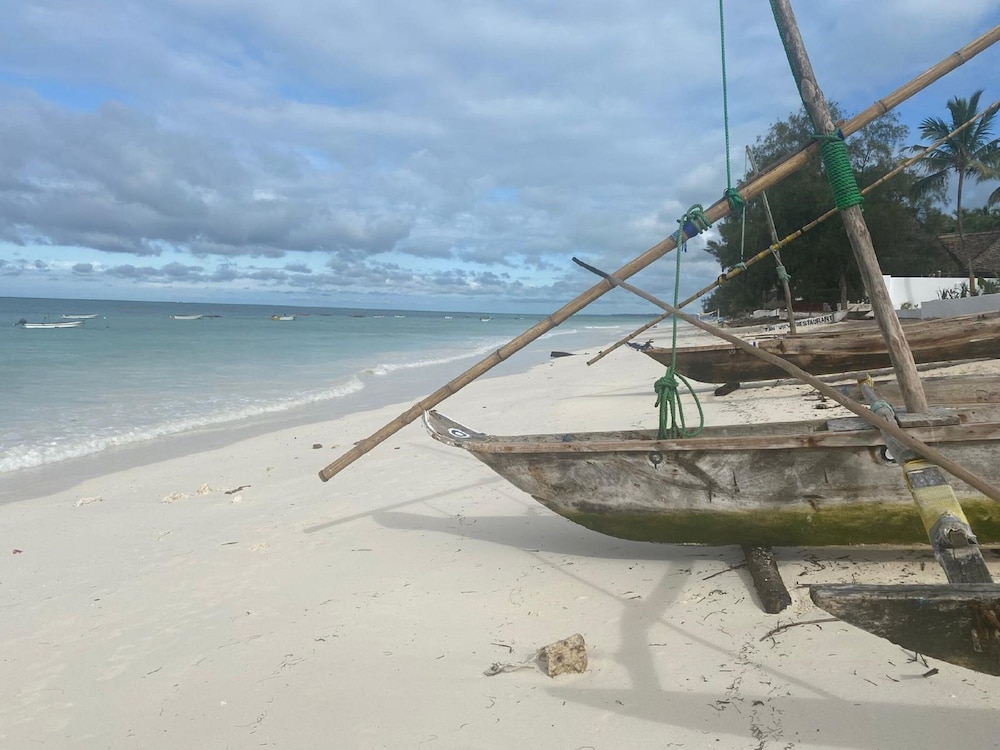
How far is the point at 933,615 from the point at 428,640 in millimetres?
2364

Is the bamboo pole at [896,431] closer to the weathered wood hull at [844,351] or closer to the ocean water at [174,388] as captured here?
the weathered wood hull at [844,351]

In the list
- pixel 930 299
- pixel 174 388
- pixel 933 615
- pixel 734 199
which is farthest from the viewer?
pixel 930 299

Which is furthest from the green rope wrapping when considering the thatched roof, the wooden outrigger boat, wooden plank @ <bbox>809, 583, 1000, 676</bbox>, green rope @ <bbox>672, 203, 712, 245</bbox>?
the thatched roof

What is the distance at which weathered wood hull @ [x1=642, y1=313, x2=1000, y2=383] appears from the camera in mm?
7906

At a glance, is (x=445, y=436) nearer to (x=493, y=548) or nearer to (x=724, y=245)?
(x=493, y=548)

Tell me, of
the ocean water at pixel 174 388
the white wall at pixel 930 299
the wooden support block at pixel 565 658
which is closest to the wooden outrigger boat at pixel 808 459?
the wooden support block at pixel 565 658

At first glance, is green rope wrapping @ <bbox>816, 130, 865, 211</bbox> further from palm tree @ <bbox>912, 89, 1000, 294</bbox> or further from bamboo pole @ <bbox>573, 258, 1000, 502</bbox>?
palm tree @ <bbox>912, 89, 1000, 294</bbox>

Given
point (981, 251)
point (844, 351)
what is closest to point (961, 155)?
point (981, 251)

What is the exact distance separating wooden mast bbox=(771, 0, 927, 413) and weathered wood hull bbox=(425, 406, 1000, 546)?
1.08ft

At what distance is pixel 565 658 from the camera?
9.96 feet

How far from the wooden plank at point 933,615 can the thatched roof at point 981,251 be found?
2797 centimetres

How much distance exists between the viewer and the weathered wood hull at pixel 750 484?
3.41m

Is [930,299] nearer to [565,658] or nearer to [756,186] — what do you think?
[756,186]

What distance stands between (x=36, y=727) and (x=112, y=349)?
27.9 m
